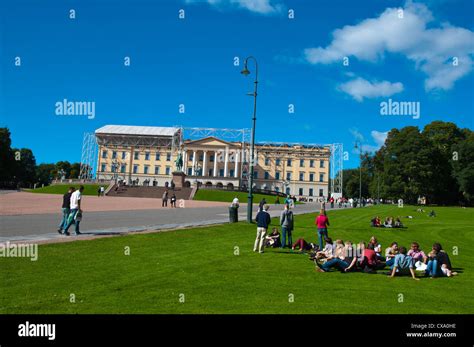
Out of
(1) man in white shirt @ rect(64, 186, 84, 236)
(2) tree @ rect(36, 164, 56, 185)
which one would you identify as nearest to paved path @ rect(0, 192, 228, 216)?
(1) man in white shirt @ rect(64, 186, 84, 236)

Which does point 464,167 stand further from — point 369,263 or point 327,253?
point 369,263

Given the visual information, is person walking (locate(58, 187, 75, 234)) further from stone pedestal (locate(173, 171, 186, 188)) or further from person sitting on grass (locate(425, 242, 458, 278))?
stone pedestal (locate(173, 171, 186, 188))

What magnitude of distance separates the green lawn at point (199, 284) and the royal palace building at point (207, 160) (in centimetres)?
9256

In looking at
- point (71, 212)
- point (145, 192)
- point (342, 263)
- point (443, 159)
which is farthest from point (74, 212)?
point (443, 159)

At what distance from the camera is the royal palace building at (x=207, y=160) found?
350 ft

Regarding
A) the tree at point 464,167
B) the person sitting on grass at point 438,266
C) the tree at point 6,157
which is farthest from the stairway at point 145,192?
the person sitting on grass at point 438,266

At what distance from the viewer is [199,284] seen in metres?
8.53

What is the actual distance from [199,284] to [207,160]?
101029 mm

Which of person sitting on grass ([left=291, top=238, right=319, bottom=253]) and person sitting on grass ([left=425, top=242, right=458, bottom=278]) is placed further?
person sitting on grass ([left=291, top=238, right=319, bottom=253])

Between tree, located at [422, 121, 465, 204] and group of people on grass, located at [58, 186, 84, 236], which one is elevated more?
tree, located at [422, 121, 465, 204]

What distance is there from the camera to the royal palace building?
107m

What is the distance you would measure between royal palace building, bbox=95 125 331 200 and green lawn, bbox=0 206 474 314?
9256 cm
